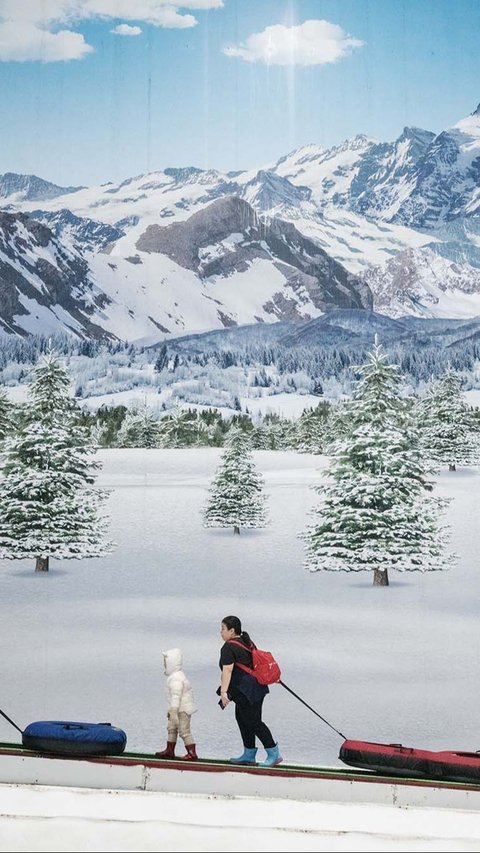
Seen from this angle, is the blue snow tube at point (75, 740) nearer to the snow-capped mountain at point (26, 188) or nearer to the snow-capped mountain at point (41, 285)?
the snow-capped mountain at point (41, 285)

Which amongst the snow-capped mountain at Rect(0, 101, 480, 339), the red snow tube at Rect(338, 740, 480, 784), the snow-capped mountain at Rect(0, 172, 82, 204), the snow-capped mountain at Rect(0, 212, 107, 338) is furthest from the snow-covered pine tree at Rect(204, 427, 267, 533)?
the snow-capped mountain at Rect(0, 172, 82, 204)

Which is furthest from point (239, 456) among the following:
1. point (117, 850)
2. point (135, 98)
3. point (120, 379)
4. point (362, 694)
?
point (117, 850)

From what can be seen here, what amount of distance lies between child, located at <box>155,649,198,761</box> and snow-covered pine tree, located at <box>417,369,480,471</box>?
2813mm

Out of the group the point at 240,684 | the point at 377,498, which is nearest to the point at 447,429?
the point at 377,498

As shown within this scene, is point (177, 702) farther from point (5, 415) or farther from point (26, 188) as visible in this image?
point (26, 188)

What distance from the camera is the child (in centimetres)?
525

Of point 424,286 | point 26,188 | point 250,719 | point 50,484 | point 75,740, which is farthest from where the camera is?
point 424,286

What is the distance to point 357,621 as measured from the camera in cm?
689

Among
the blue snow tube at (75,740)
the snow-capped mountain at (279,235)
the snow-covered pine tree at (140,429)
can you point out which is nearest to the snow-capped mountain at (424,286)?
the snow-capped mountain at (279,235)

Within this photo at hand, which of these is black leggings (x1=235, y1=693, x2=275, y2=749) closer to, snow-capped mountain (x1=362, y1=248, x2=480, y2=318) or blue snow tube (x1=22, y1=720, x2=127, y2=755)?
blue snow tube (x1=22, y1=720, x2=127, y2=755)

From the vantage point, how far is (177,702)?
5.26m

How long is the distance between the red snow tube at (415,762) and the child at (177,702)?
818 mm

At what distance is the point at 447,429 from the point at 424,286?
3.87 feet

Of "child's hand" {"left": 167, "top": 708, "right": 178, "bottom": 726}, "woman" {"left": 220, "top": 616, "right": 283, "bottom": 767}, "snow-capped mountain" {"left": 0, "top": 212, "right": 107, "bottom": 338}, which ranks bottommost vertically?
"child's hand" {"left": 167, "top": 708, "right": 178, "bottom": 726}
